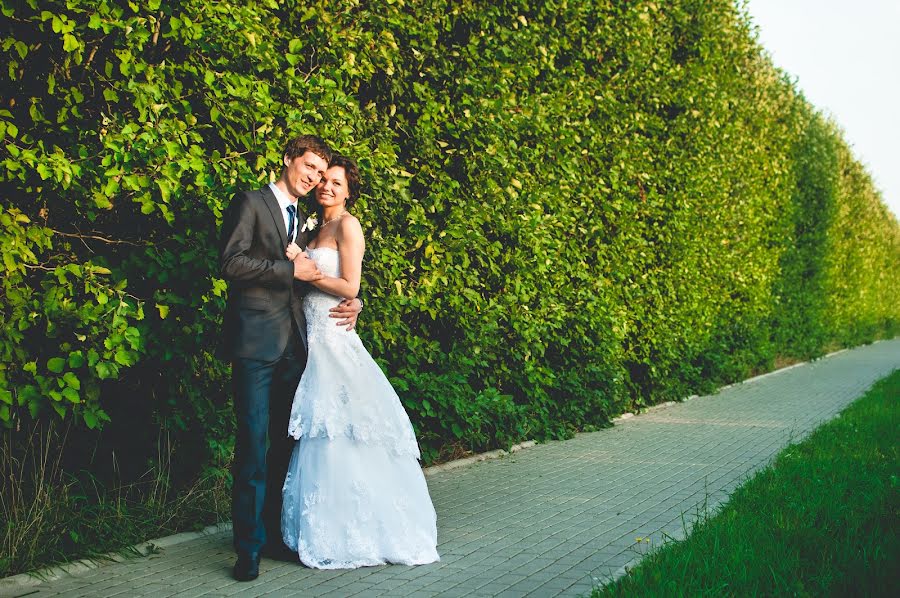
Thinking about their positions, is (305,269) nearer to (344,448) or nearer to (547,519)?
(344,448)

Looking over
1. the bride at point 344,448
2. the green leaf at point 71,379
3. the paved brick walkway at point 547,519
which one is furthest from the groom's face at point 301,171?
the paved brick walkway at point 547,519

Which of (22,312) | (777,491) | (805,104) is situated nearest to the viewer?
(22,312)

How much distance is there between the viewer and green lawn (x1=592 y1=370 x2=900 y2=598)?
4.70 m

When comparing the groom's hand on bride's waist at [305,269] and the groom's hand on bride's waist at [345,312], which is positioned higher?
the groom's hand on bride's waist at [305,269]

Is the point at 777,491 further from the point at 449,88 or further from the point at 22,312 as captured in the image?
the point at 22,312

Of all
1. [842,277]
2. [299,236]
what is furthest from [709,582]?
[842,277]

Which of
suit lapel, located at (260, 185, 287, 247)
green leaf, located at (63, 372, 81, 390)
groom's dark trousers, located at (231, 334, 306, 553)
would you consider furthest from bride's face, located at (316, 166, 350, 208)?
green leaf, located at (63, 372, 81, 390)

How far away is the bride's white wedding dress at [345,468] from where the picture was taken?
17.3 feet

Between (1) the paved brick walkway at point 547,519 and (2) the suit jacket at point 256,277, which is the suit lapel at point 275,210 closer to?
(2) the suit jacket at point 256,277

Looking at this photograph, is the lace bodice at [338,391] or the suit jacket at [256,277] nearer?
the suit jacket at [256,277]

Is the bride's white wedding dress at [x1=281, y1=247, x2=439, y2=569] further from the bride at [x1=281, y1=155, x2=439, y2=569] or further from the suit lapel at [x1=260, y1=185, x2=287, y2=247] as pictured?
the suit lapel at [x1=260, y1=185, x2=287, y2=247]

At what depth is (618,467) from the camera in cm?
865

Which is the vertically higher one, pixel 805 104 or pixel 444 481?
pixel 805 104

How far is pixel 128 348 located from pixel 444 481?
3.37 m
